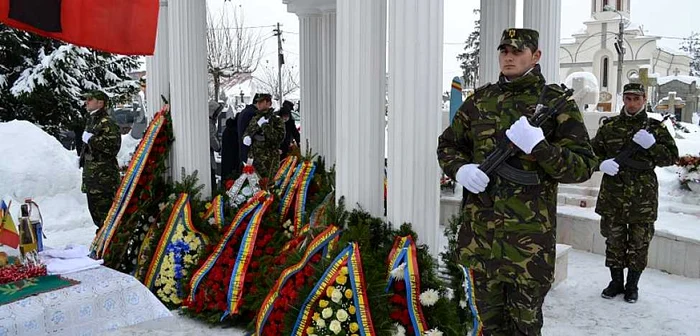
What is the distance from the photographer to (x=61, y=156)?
9.46 metres

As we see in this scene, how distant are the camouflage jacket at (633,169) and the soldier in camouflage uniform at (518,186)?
2.26m

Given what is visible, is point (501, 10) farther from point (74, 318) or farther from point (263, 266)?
point (74, 318)

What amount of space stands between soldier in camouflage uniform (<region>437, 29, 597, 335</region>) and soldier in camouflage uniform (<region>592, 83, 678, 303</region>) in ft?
7.17

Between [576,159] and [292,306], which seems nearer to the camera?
[576,159]

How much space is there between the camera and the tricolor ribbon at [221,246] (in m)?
4.50

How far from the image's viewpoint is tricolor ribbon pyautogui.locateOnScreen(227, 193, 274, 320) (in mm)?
4281

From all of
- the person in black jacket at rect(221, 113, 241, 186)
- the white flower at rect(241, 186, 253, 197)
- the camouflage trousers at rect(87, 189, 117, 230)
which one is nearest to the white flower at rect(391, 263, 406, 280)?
the white flower at rect(241, 186, 253, 197)

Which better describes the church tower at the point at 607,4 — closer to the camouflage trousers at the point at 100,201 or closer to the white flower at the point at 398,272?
the camouflage trousers at the point at 100,201

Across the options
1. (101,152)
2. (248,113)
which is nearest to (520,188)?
(101,152)

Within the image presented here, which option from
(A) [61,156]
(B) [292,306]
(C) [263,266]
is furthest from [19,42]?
(B) [292,306]

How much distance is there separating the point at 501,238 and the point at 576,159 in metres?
0.49

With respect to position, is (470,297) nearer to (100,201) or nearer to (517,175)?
(517,175)

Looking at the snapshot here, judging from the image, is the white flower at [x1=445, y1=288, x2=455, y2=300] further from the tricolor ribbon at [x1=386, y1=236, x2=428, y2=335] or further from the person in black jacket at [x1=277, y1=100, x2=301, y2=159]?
the person in black jacket at [x1=277, y1=100, x2=301, y2=159]

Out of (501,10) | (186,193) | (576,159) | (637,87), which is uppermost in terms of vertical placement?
(501,10)
